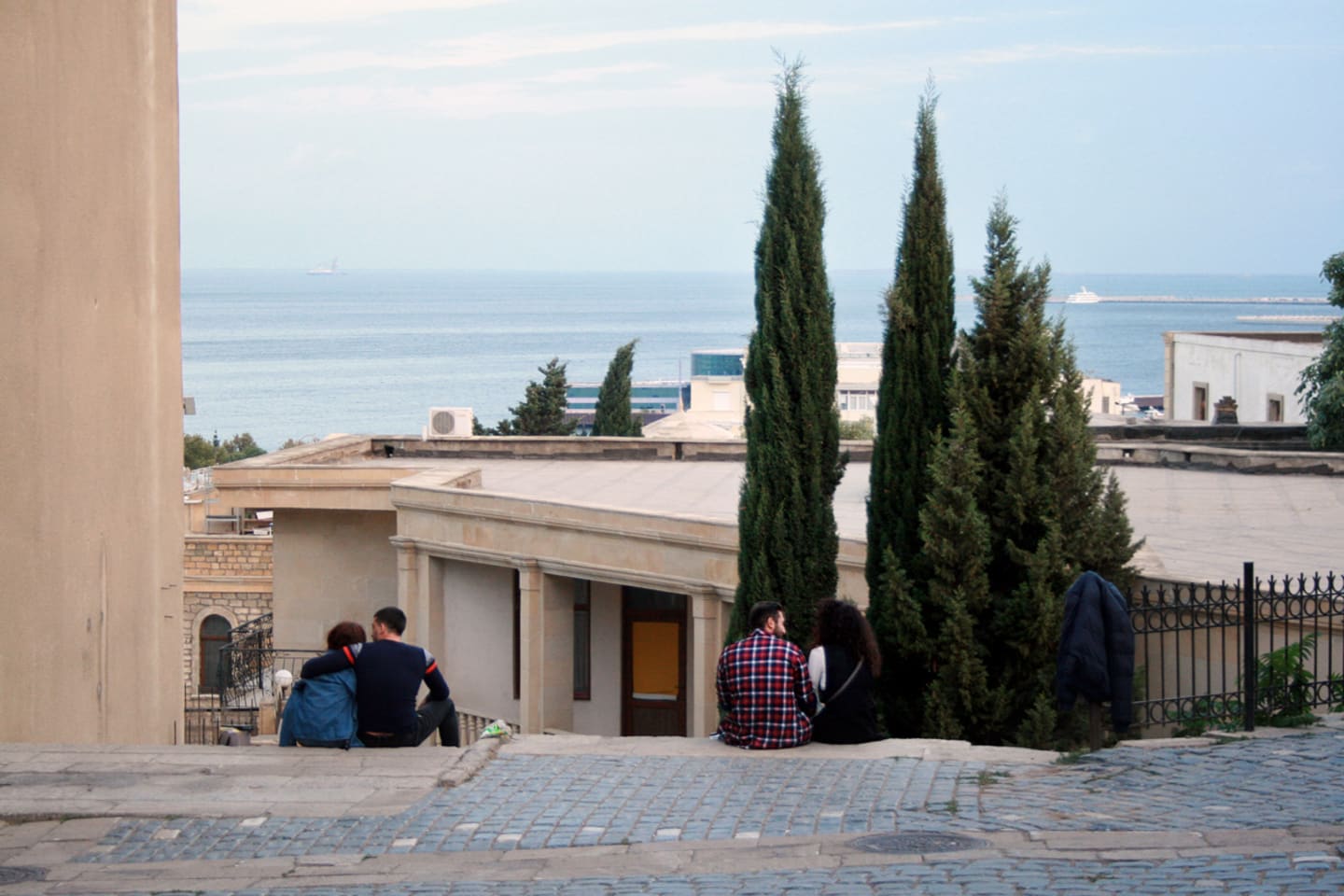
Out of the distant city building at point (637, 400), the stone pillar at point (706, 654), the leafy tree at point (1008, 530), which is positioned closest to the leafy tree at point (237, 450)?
the distant city building at point (637, 400)

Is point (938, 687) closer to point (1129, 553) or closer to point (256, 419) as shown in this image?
point (1129, 553)

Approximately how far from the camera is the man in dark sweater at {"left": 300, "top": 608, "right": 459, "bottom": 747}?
1058 centimetres

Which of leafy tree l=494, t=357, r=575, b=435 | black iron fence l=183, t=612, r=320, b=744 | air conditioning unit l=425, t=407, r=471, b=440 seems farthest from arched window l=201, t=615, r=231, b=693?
leafy tree l=494, t=357, r=575, b=435

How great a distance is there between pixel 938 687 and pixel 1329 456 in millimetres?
14185

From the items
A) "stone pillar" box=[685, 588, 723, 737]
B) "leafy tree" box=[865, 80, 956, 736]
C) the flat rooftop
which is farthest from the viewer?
"stone pillar" box=[685, 588, 723, 737]

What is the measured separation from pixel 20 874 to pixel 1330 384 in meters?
27.7

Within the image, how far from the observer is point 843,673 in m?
10.7

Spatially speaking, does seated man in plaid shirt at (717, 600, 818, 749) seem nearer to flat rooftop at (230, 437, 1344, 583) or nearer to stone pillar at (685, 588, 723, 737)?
flat rooftop at (230, 437, 1344, 583)

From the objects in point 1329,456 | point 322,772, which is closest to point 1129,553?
point 322,772

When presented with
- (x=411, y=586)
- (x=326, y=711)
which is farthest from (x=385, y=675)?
(x=411, y=586)

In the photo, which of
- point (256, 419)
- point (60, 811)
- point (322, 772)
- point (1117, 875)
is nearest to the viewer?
point (1117, 875)

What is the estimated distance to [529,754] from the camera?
10766 mm

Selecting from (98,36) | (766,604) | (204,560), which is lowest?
(204,560)

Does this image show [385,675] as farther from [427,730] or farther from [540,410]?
[540,410]
